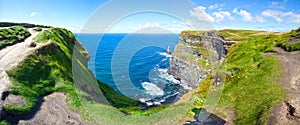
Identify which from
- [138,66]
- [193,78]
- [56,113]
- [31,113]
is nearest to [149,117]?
[56,113]

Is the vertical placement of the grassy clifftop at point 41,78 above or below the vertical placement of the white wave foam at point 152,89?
above

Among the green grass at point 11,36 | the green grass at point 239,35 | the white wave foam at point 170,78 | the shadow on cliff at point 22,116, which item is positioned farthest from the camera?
the white wave foam at point 170,78

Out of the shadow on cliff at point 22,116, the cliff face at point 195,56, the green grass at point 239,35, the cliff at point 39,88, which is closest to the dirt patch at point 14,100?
the cliff at point 39,88

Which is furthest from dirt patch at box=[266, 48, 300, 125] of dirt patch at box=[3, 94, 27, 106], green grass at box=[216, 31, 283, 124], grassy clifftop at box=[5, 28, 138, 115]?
dirt patch at box=[3, 94, 27, 106]

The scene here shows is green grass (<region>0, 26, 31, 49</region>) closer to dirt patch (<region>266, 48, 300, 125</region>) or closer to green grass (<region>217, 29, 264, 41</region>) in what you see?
dirt patch (<region>266, 48, 300, 125</region>)

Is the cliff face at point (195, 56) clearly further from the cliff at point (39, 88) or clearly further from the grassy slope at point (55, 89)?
the cliff at point (39, 88)

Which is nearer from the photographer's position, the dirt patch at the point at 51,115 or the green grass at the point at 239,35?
the dirt patch at the point at 51,115

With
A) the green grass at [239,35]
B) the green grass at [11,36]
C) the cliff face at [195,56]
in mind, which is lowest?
the cliff face at [195,56]
